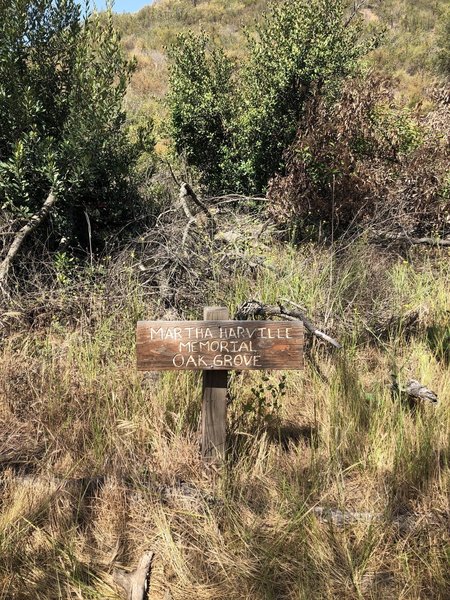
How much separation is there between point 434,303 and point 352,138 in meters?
2.51

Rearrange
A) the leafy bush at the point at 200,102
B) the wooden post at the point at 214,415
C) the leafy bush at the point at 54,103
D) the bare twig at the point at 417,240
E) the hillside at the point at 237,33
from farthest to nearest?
the hillside at the point at 237,33 < the leafy bush at the point at 200,102 < the bare twig at the point at 417,240 < the leafy bush at the point at 54,103 < the wooden post at the point at 214,415

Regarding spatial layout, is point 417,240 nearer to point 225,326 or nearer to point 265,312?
point 265,312

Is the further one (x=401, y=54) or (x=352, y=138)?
(x=401, y=54)

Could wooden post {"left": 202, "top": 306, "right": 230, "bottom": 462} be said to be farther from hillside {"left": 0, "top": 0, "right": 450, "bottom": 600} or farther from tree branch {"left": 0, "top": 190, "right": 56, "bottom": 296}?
tree branch {"left": 0, "top": 190, "right": 56, "bottom": 296}

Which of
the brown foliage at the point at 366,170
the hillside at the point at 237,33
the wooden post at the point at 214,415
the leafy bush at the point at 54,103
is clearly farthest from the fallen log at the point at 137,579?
the hillside at the point at 237,33

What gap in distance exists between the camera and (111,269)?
4414 millimetres

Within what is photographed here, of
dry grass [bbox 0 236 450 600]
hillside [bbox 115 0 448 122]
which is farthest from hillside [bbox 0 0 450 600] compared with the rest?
hillside [bbox 115 0 448 122]

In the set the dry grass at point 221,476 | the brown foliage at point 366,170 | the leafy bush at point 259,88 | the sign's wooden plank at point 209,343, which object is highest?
the leafy bush at point 259,88

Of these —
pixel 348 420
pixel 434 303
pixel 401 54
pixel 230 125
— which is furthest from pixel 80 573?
pixel 401 54

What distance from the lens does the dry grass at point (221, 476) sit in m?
1.98

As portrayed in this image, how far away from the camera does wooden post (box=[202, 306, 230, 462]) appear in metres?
2.50

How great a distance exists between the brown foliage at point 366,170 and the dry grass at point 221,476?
2.29 metres

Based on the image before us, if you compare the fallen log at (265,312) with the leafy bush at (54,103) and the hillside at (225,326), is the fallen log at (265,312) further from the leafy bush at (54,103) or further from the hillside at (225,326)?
the leafy bush at (54,103)

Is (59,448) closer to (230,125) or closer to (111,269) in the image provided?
(111,269)
